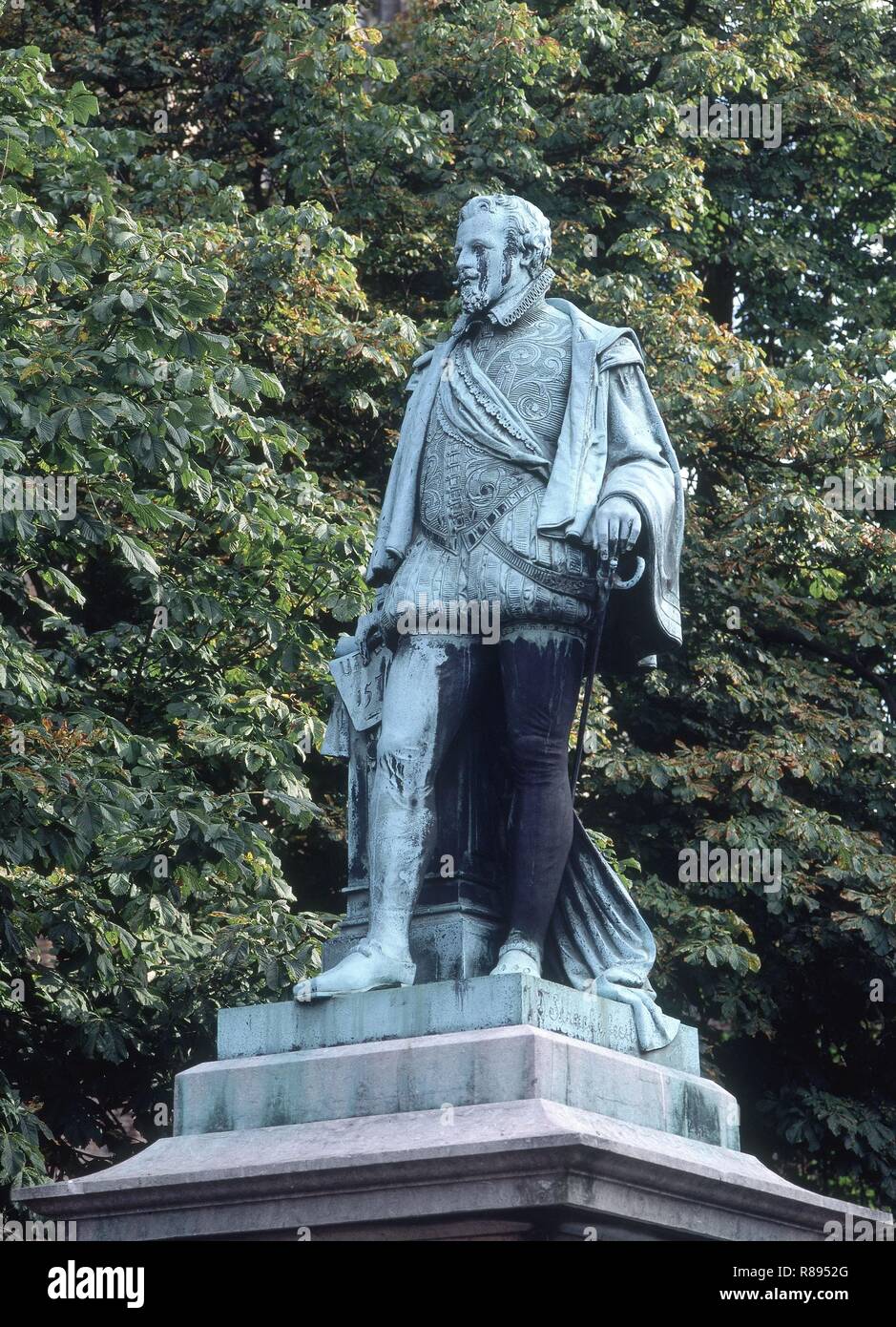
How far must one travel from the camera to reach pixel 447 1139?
277 inches

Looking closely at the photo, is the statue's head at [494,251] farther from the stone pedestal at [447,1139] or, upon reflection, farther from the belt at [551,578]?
the stone pedestal at [447,1139]

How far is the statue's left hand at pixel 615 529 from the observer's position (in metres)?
8.05

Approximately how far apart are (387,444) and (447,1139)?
11493mm

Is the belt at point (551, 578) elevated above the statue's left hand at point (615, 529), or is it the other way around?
the statue's left hand at point (615, 529)

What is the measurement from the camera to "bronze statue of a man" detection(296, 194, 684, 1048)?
317 inches

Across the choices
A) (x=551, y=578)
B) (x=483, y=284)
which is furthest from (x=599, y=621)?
(x=483, y=284)

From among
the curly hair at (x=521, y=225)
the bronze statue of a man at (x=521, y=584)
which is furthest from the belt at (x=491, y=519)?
the curly hair at (x=521, y=225)

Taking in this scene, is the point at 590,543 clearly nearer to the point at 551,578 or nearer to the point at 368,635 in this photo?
the point at 551,578

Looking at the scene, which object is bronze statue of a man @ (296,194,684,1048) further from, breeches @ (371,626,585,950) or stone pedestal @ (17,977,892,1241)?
stone pedestal @ (17,977,892,1241)

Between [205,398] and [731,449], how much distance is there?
632 centimetres

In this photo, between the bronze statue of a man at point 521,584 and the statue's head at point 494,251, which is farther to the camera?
the statue's head at point 494,251

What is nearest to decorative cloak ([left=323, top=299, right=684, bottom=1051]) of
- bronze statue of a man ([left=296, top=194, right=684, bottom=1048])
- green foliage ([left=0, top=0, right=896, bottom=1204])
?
bronze statue of a man ([left=296, top=194, right=684, bottom=1048])

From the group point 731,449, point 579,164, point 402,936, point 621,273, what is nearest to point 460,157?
point 579,164

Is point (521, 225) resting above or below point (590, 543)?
above
